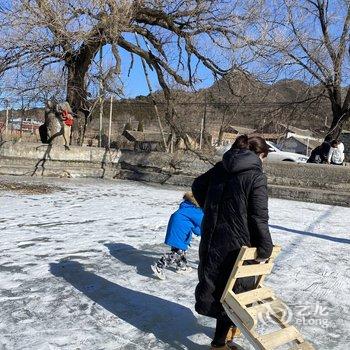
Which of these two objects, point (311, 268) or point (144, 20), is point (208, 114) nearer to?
point (144, 20)

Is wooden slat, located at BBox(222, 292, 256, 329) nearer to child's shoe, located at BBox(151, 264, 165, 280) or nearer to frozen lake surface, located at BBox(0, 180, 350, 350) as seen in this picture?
frozen lake surface, located at BBox(0, 180, 350, 350)

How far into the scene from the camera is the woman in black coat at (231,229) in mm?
3291

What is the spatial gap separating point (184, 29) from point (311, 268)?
10.8m

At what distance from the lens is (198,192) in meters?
3.71

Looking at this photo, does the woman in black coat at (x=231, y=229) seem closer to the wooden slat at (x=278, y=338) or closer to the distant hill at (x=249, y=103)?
the wooden slat at (x=278, y=338)

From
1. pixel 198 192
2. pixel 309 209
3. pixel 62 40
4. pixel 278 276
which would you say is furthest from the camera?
pixel 62 40

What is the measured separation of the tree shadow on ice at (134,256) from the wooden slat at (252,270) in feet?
6.31

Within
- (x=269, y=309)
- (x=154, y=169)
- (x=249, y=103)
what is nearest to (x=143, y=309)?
(x=269, y=309)

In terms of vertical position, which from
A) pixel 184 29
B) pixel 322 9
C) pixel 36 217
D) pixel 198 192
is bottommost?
pixel 36 217

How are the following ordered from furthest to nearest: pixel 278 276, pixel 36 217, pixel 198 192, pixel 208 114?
1. pixel 208 114
2. pixel 36 217
3. pixel 278 276
4. pixel 198 192

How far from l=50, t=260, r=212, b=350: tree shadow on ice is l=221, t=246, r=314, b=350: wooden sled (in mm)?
537

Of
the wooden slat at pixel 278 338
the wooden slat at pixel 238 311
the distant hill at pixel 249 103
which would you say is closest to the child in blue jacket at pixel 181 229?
the wooden slat at pixel 238 311

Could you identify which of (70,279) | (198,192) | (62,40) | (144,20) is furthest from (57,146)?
(198,192)

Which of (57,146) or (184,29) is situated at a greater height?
(184,29)
